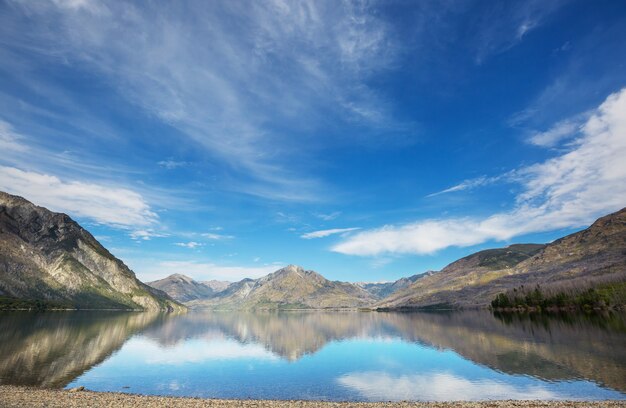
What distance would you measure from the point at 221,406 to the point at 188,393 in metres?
15.2

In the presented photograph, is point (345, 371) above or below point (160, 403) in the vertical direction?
below

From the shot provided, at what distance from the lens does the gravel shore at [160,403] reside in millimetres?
37594

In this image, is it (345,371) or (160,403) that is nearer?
(160,403)

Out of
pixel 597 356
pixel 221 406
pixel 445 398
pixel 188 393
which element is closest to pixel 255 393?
pixel 188 393

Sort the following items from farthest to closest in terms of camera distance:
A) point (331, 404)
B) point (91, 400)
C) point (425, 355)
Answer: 1. point (425, 355)
2. point (331, 404)
3. point (91, 400)

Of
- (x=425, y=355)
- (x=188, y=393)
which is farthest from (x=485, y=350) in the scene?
(x=188, y=393)

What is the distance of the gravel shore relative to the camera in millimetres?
37594

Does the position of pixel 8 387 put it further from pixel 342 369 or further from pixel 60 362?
pixel 342 369

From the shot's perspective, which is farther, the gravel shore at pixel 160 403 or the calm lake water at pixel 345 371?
the calm lake water at pixel 345 371

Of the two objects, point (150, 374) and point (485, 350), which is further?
point (485, 350)

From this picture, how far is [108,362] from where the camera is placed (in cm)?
7888

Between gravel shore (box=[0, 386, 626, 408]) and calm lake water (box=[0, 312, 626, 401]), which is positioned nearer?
gravel shore (box=[0, 386, 626, 408])

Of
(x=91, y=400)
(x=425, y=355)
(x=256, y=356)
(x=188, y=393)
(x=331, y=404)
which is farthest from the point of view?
(x=256, y=356)

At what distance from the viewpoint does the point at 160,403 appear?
4153 cm
